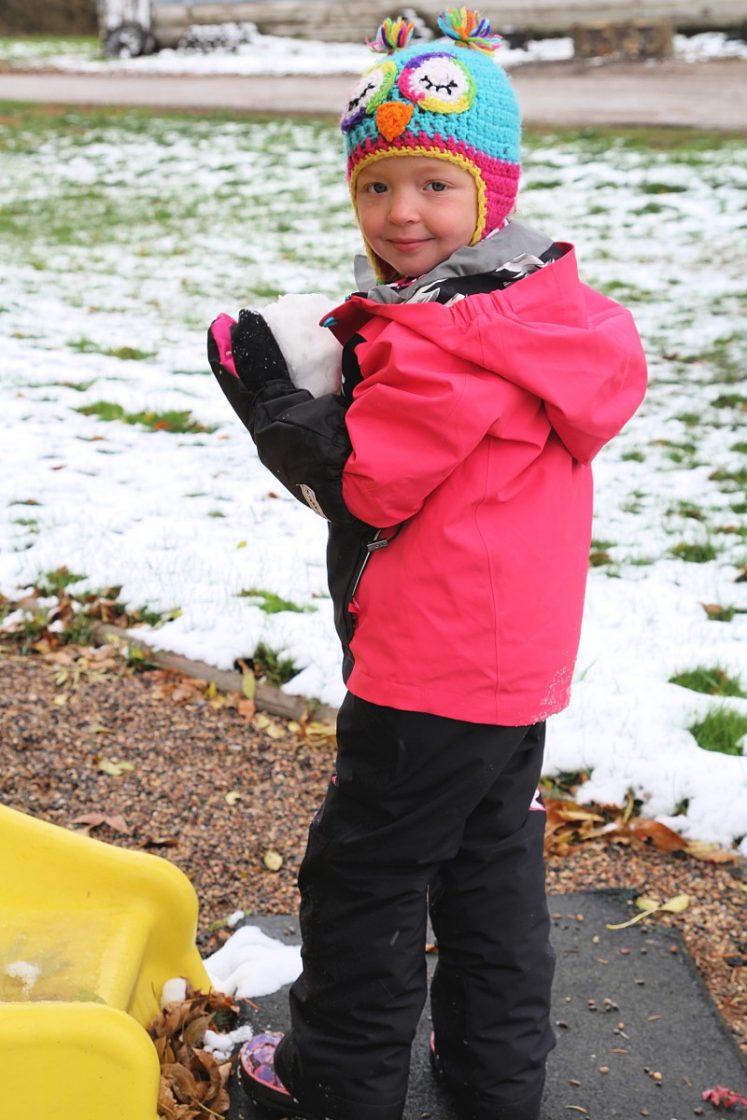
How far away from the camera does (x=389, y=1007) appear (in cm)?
208

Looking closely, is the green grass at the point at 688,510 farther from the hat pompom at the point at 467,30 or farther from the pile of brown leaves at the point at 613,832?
the hat pompom at the point at 467,30

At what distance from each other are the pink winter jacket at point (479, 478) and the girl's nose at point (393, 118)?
0.25 meters

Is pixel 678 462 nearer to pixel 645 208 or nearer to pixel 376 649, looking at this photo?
pixel 376 649

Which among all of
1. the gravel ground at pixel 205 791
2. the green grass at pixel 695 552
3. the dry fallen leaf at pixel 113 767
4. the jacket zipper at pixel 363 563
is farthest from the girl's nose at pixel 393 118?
the green grass at pixel 695 552

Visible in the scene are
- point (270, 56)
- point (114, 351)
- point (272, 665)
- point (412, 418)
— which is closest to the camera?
point (412, 418)

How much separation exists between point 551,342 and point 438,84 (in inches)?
16.4

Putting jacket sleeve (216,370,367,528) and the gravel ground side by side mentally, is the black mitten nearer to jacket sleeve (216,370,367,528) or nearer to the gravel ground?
jacket sleeve (216,370,367,528)

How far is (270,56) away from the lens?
22.1m

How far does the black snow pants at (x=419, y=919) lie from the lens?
→ 1.98 meters

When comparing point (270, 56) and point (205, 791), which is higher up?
point (270, 56)

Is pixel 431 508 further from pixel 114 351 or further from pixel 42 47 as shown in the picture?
pixel 42 47

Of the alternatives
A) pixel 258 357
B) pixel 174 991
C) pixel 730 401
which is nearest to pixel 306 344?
pixel 258 357

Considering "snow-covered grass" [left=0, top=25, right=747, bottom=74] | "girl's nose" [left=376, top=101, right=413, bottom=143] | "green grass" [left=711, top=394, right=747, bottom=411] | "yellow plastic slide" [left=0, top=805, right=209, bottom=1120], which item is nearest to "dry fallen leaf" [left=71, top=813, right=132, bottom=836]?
"yellow plastic slide" [left=0, top=805, right=209, bottom=1120]

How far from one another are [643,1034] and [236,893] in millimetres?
965
